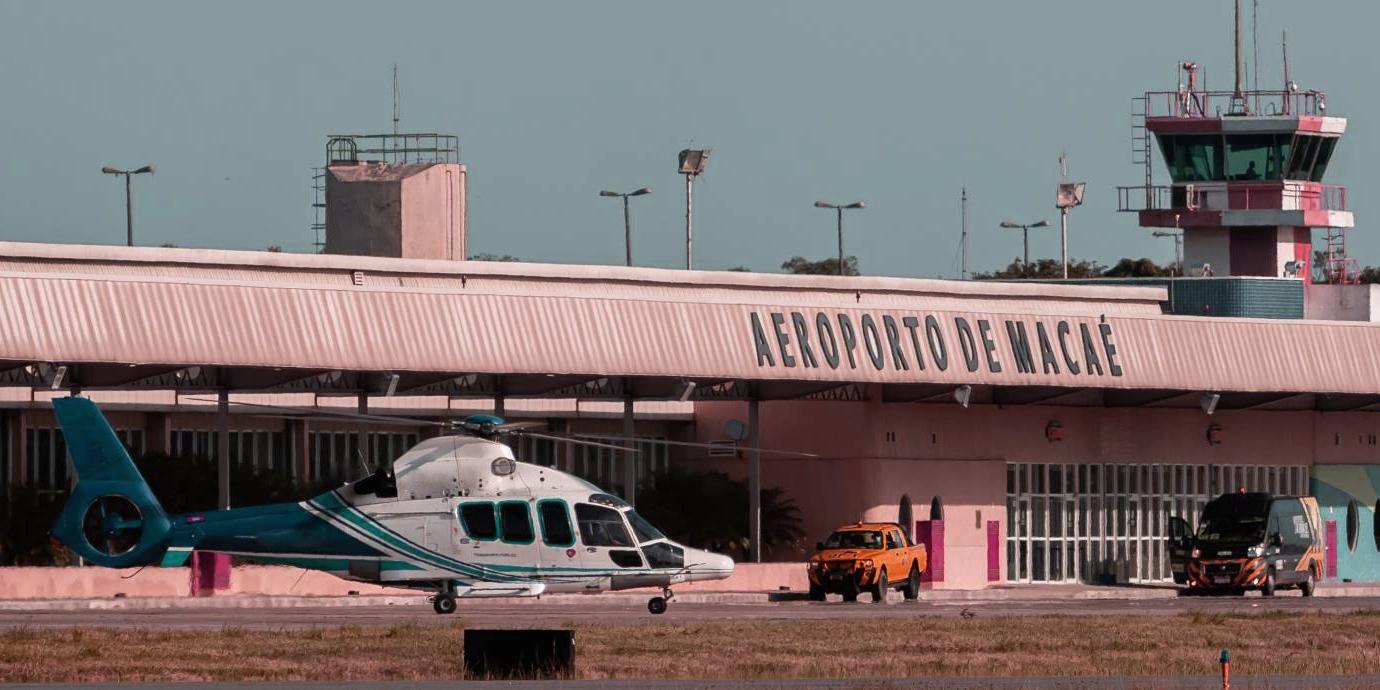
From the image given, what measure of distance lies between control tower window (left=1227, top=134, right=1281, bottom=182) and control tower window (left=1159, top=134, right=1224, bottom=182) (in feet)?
1.10

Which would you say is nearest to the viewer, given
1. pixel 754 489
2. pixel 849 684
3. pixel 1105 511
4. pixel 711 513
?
pixel 849 684

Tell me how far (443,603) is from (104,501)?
4.79m

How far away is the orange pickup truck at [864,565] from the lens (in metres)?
47.1

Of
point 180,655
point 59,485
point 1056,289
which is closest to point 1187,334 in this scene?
point 1056,289

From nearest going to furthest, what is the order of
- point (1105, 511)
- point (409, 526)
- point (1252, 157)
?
point (409, 526) < point (1105, 511) < point (1252, 157)

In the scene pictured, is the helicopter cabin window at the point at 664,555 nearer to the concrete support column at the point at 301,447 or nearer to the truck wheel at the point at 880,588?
the truck wheel at the point at 880,588

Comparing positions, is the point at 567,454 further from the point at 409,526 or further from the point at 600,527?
the point at 409,526

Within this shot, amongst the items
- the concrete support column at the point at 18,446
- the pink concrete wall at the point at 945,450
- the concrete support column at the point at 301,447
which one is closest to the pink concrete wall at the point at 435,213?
the pink concrete wall at the point at 945,450

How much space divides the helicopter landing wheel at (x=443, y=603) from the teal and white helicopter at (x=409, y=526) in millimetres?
19

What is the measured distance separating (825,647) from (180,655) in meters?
7.63

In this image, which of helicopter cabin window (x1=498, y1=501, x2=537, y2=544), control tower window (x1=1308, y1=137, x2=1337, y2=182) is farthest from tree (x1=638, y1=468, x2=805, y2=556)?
control tower window (x1=1308, y1=137, x2=1337, y2=182)

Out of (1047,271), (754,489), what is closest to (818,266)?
(1047,271)

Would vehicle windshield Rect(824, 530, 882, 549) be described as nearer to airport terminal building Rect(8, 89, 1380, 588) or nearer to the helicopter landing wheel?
airport terminal building Rect(8, 89, 1380, 588)

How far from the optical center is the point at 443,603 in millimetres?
35500
